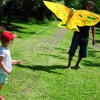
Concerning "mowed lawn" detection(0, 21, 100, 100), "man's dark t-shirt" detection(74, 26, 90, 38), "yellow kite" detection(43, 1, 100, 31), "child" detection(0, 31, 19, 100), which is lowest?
"mowed lawn" detection(0, 21, 100, 100)

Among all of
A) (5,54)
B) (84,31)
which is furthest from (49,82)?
(5,54)

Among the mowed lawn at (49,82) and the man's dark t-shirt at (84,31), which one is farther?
the man's dark t-shirt at (84,31)

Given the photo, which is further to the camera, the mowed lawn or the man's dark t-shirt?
the man's dark t-shirt

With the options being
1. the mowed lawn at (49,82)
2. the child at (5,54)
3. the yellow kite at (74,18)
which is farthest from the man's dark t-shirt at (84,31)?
the child at (5,54)

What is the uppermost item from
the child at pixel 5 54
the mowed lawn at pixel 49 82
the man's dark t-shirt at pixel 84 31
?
the child at pixel 5 54

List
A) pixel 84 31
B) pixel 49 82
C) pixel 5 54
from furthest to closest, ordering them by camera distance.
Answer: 1. pixel 84 31
2. pixel 49 82
3. pixel 5 54

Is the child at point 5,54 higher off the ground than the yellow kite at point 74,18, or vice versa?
the child at point 5,54

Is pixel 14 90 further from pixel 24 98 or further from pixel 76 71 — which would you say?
pixel 76 71

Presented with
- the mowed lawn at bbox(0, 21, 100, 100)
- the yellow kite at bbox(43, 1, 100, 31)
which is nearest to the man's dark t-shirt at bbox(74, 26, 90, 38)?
the yellow kite at bbox(43, 1, 100, 31)

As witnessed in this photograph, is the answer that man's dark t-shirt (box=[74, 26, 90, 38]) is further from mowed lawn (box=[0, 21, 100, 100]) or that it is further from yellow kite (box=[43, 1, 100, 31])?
mowed lawn (box=[0, 21, 100, 100])

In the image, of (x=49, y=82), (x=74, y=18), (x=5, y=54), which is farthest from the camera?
(x=74, y=18)

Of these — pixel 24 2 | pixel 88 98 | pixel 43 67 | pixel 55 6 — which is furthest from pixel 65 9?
pixel 24 2

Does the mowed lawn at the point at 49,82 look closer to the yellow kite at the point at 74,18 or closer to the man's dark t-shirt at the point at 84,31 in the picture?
the man's dark t-shirt at the point at 84,31

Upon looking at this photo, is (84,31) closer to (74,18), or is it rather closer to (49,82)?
(74,18)
